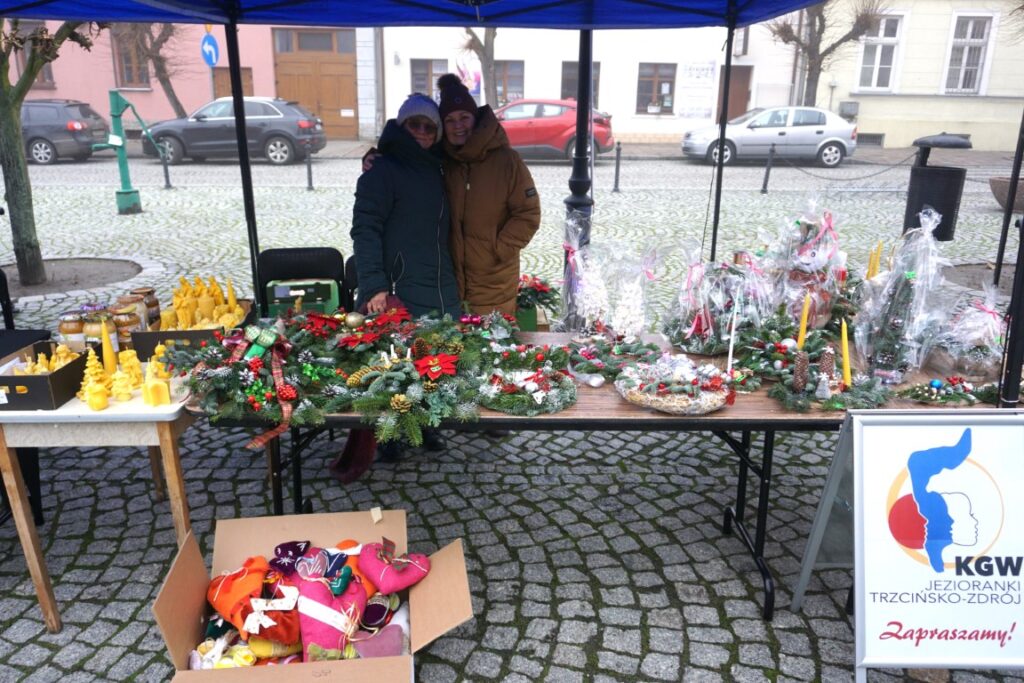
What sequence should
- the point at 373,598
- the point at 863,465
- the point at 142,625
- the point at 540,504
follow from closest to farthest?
the point at 863,465, the point at 373,598, the point at 142,625, the point at 540,504

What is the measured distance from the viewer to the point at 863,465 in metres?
2.32

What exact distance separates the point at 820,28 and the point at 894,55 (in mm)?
4818

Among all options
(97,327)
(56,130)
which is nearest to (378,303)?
(97,327)

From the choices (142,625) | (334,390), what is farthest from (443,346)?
(142,625)

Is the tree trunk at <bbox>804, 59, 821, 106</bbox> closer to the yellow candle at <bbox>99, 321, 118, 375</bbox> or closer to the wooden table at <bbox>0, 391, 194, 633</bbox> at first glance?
the yellow candle at <bbox>99, 321, 118, 375</bbox>

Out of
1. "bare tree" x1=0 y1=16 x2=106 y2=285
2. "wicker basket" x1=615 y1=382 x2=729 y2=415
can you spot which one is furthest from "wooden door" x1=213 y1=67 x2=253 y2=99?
"wicker basket" x1=615 y1=382 x2=729 y2=415

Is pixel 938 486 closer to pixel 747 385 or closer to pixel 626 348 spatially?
pixel 747 385

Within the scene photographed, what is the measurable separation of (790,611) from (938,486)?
2.71 feet

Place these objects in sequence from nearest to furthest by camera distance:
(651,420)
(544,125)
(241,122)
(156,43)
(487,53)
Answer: (651,420) < (241,122) < (544,125) < (156,43) < (487,53)

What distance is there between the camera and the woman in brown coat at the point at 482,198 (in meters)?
3.52

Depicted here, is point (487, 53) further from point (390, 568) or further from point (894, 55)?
point (390, 568)

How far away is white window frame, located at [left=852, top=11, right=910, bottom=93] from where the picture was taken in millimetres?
21938

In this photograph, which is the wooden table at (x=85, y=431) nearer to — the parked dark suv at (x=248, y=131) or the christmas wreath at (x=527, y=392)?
the christmas wreath at (x=527, y=392)

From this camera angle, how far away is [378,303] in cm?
349
